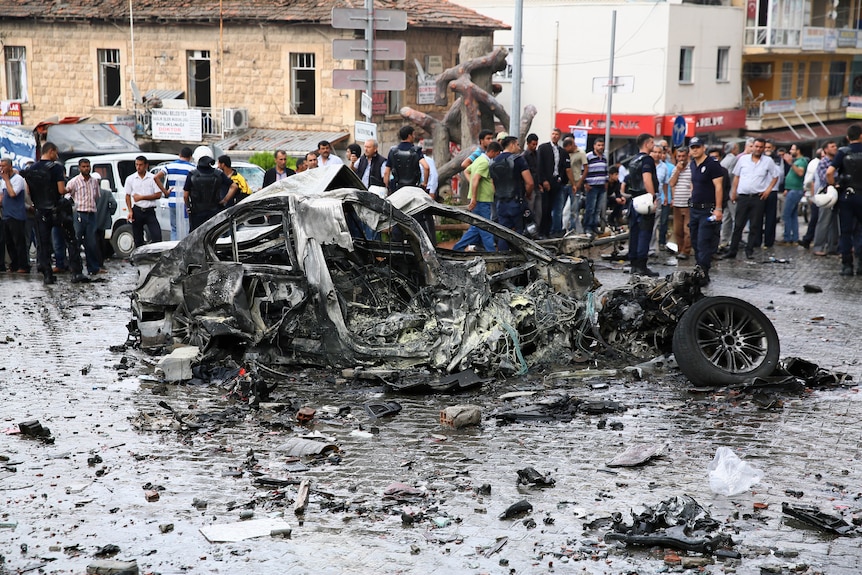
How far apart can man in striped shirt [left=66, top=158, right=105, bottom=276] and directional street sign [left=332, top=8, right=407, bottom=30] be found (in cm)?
434

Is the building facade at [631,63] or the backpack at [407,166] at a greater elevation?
the building facade at [631,63]

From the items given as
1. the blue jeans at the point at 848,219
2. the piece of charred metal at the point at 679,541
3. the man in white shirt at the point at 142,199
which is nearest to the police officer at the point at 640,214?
the blue jeans at the point at 848,219

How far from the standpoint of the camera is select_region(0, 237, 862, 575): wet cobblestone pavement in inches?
203

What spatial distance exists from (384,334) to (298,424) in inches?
56.2

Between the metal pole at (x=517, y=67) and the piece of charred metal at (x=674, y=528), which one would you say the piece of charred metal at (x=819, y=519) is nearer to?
the piece of charred metal at (x=674, y=528)

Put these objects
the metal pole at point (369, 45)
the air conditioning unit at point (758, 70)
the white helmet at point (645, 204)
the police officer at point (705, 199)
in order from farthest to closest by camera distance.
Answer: the air conditioning unit at point (758, 70), the metal pole at point (369, 45), the white helmet at point (645, 204), the police officer at point (705, 199)

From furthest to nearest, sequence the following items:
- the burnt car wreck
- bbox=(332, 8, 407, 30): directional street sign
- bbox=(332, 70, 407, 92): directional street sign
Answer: bbox=(332, 70, 407, 92): directional street sign
bbox=(332, 8, 407, 30): directional street sign
the burnt car wreck

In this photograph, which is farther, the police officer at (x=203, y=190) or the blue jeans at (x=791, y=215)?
Answer: the blue jeans at (x=791, y=215)

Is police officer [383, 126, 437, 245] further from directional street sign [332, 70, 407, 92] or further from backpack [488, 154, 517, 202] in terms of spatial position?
directional street sign [332, 70, 407, 92]

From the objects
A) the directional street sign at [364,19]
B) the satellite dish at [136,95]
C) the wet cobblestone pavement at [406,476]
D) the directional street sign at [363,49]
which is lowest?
the wet cobblestone pavement at [406,476]

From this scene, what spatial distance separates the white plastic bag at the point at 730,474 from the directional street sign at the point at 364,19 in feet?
35.1

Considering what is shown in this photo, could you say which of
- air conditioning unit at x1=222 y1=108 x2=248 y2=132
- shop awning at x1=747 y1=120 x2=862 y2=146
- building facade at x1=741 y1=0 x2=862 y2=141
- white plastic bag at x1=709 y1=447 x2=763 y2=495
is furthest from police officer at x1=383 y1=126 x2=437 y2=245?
building facade at x1=741 y1=0 x2=862 y2=141

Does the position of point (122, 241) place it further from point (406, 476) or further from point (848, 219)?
point (406, 476)

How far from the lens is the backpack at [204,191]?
14.1 meters
